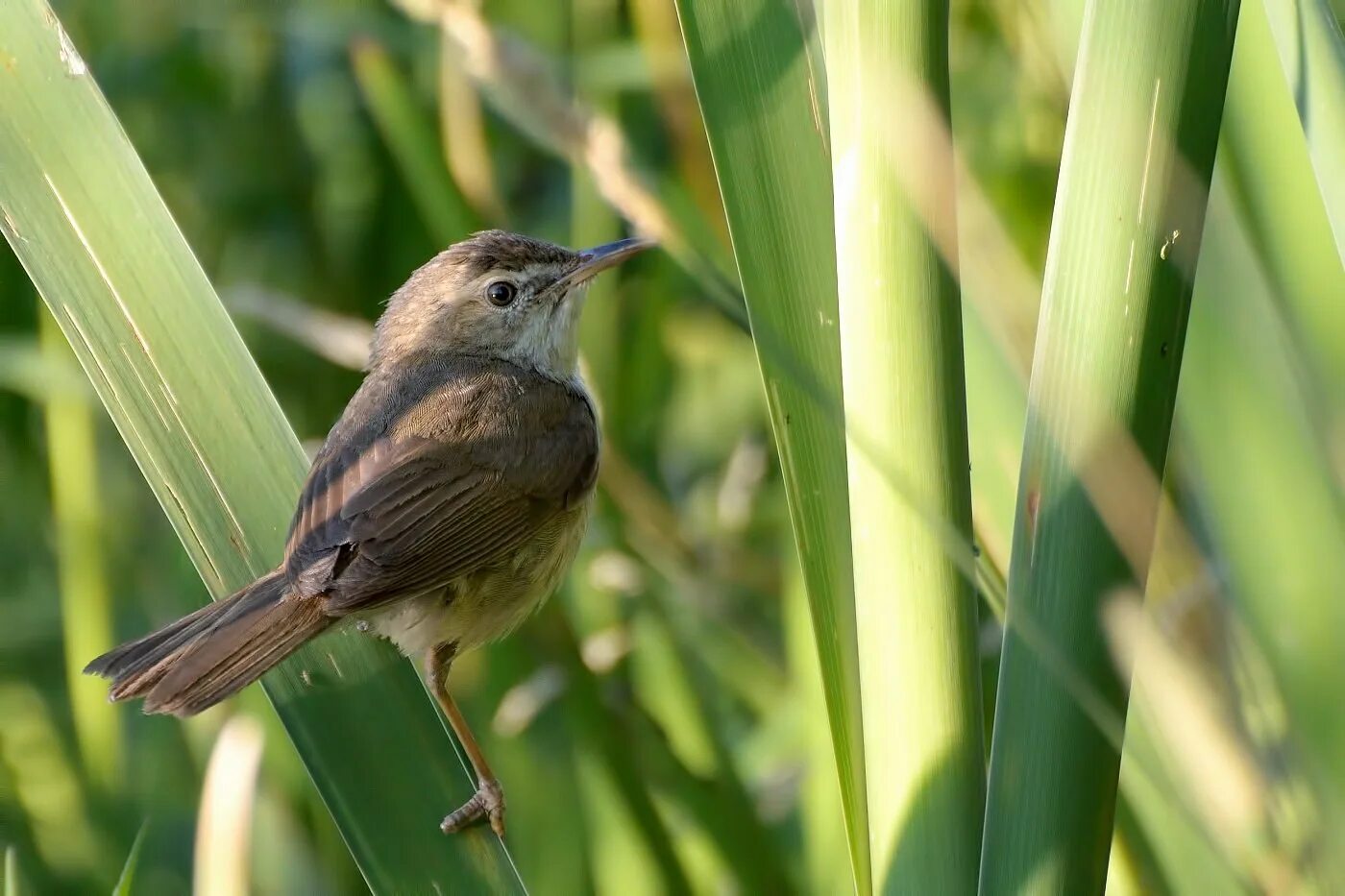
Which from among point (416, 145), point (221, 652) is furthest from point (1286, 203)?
point (416, 145)

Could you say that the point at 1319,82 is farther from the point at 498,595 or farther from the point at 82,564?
the point at 82,564

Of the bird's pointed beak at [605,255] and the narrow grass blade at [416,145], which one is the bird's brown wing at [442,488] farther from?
the narrow grass blade at [416,145]

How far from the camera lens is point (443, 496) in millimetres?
2482

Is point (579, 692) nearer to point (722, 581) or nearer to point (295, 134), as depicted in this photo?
point (722, 581)

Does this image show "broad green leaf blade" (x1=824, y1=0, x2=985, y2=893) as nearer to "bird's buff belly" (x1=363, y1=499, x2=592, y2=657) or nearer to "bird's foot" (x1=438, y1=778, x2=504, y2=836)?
"bird's foot" (x1=438, y1=778, x2=504, y2=836)

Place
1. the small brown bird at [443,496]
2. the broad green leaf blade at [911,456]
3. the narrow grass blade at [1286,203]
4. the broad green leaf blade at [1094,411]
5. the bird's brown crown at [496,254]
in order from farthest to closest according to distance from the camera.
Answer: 1. the bird's brown crown at [496,254]
2. the small brown bird at [443,496]
3. the narrow grass blade at [1286,203]
4. the broad green leaf blade at [911,456]
5. the broad green leaf blade at [1094,411]

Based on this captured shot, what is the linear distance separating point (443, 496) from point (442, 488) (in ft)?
0.07

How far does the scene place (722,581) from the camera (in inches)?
143

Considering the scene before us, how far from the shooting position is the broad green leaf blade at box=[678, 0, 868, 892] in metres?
1.52

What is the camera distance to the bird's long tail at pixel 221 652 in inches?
74.9

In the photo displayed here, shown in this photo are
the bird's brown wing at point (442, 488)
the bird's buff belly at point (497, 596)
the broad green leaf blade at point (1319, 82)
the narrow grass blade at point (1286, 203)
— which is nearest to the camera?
the broad green leaf blade at point (1319, 82)

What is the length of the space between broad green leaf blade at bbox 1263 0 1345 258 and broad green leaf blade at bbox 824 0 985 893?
0.48 meters

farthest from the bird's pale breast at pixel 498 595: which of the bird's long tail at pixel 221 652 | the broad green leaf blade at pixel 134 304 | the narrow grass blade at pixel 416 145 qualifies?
the narrow grass blade at pixel 416 145

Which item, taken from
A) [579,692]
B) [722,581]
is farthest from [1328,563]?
[722,581]
